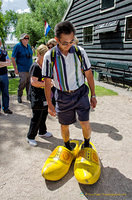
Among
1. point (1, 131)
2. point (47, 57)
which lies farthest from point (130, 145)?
point (1, 131)

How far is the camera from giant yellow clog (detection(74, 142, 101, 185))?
2.09 meters

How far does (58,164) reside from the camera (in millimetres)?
2336

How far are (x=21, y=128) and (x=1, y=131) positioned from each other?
0.46 m

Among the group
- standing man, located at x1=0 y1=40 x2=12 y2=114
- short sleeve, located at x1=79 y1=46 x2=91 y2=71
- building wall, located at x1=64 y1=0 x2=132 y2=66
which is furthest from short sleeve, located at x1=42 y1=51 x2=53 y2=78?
building wall, located at x1=64 y1=0 x2=132 y2=66

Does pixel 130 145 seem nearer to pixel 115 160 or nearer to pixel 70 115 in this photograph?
pixel 115 160

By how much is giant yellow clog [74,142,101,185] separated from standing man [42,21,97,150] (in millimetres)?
326

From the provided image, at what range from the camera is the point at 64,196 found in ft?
6.66

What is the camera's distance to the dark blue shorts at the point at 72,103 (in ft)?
7.63

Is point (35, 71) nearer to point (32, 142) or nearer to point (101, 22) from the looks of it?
point (32, 142)

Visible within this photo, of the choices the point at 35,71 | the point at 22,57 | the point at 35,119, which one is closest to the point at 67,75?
the point at 35,71

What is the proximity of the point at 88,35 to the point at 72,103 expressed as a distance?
30.2 feet

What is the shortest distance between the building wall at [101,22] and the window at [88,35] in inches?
9.6

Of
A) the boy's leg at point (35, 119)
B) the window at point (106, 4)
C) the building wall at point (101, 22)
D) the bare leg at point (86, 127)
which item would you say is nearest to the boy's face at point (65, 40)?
the bare leg at point (86, 127)

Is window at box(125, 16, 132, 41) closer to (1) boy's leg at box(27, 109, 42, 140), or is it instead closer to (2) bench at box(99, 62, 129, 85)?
(2) bench at box(99, 62, 129, 85)
